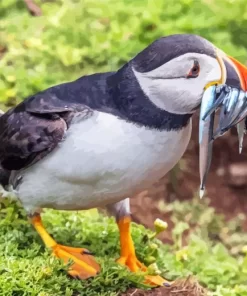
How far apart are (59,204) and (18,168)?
0.17m

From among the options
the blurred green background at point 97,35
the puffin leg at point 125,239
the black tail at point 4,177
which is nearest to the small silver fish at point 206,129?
the puffin leg at point 125,239

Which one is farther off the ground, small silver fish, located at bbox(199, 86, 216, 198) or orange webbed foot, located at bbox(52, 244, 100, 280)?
small silver fish, located at bbox(199, 86, 216, 198)

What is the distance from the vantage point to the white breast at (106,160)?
1.88 metres

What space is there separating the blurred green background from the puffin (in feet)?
4.78

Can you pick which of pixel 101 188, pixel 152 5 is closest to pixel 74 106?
pixel 101 188

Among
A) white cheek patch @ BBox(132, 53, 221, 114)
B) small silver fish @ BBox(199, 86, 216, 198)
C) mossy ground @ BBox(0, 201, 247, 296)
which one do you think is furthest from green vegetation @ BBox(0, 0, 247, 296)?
white cheek patch @ BBox(132, 53, 221, 114)

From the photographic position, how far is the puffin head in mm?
1801

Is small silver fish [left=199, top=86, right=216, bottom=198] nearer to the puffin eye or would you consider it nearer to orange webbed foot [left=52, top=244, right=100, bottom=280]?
the puffin eye

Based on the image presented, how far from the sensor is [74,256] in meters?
2.20

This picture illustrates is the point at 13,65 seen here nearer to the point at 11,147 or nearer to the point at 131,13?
the point at 131,13

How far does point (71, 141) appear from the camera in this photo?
1.93 m

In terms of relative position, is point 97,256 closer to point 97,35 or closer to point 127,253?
point 127,253

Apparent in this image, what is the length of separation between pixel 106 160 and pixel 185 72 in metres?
0.32

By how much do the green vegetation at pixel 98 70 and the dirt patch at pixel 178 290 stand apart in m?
0.04
